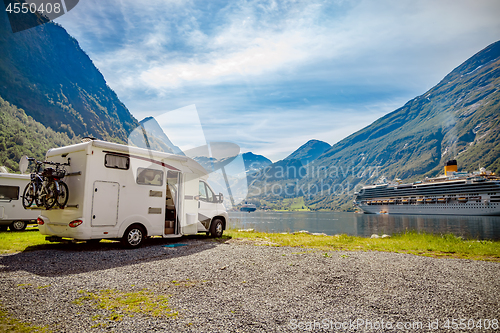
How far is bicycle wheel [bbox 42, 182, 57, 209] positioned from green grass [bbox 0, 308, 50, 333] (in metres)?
5.15

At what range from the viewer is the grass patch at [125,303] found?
13.0 ft

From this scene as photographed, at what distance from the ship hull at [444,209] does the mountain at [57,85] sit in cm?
9706

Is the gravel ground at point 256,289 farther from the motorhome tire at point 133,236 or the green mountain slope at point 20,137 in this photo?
the green mountain slope at point 20,137

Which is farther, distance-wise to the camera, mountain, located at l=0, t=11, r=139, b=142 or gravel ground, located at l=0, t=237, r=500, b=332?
mountain, located at l=0, t=11, r=139, b=142

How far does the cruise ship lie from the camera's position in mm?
67812

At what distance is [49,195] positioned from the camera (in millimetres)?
8250

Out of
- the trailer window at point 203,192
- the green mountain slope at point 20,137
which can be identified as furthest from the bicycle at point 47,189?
the green mountain slope at point 20,137

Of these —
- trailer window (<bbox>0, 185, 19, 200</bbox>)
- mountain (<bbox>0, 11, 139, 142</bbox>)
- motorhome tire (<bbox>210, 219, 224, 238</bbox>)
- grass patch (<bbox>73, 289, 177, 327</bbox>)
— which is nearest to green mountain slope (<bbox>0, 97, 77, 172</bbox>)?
mountain (<bbox>0, 11, 139, 142</bbox>)

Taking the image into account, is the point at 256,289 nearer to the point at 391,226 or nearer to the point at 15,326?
the point at 15,326

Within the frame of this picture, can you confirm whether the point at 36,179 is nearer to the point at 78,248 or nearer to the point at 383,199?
the point at 78,248

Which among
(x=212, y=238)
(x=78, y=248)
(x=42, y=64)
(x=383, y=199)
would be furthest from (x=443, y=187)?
(x=42, y=64)

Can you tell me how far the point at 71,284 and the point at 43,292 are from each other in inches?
21.3

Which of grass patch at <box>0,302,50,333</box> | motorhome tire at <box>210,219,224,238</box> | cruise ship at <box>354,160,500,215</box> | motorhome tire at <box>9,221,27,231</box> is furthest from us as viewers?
cruise ship at <box>354,160,500,215</box>

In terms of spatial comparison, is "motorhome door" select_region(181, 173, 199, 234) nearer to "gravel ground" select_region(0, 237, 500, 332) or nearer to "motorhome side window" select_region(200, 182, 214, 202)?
"motorhome side window" select_region(200, 182, 214, 202)
